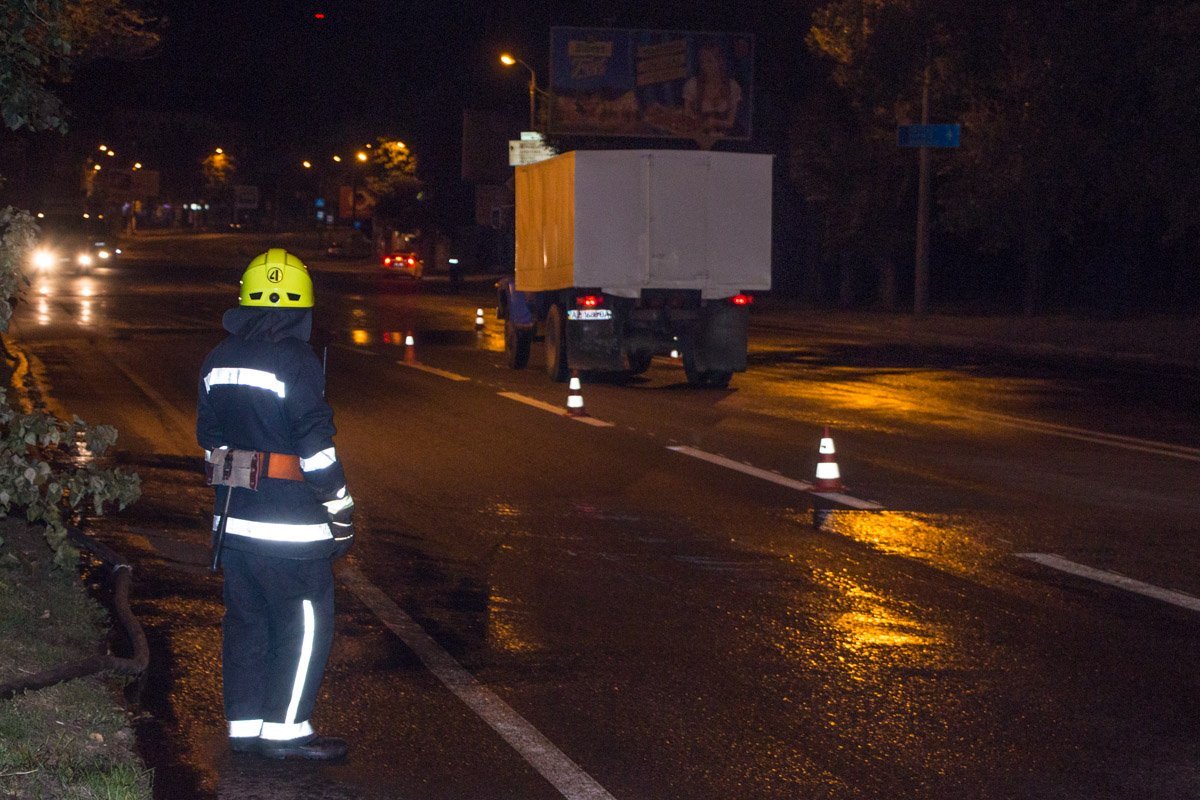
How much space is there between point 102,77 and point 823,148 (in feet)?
76.0

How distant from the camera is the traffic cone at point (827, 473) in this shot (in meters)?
11.7

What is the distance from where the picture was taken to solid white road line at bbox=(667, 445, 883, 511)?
11203 millimetres

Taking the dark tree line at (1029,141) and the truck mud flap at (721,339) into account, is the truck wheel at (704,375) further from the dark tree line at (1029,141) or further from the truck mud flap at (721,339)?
the dark tree line at (1029,141)

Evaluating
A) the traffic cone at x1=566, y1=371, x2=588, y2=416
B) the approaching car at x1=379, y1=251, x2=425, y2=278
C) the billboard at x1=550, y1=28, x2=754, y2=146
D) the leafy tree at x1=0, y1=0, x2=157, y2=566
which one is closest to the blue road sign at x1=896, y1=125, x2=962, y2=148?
the billboard at x1=550, y1=28, x2=754, y2=146

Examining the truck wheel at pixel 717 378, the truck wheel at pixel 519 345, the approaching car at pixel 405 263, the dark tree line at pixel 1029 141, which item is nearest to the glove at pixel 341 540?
the truck wheel at pixel 717 378

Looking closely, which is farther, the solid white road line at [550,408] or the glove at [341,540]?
the solid white road line at [550,408]

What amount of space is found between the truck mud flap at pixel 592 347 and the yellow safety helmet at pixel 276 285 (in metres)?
14.2

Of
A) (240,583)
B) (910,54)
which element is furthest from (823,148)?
(240,583)

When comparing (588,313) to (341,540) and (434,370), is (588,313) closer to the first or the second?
(434,370)

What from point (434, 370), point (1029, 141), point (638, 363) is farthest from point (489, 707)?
point (1029, 141)

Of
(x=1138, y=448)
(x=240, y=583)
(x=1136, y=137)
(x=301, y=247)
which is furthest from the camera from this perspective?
(x=301, y=247)

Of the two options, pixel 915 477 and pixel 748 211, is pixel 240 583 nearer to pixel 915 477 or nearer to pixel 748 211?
pixel 915 477

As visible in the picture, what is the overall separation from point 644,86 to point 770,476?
123ft

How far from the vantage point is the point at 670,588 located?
8422 millimetres
